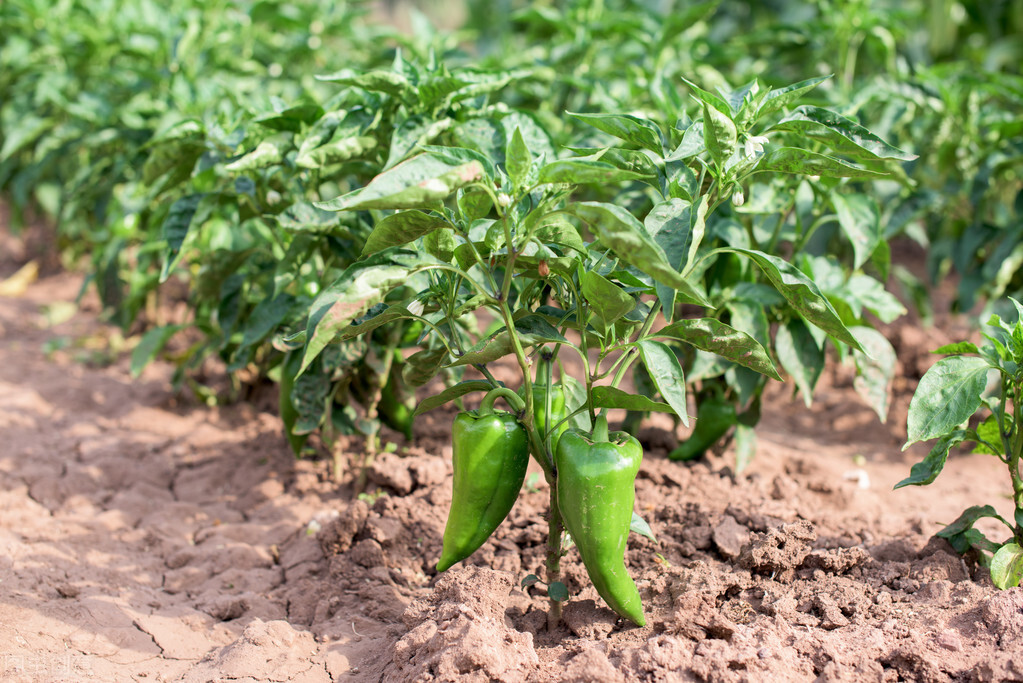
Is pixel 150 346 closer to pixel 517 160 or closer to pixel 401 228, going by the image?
pixel 401 228

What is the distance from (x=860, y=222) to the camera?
2.64 metres

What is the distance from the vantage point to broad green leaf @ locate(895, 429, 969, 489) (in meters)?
2.00

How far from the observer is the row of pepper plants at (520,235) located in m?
1.73

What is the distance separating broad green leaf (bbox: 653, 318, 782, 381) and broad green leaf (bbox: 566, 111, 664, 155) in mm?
429

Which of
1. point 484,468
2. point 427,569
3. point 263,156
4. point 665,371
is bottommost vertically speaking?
point 427,569

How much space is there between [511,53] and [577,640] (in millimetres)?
3937

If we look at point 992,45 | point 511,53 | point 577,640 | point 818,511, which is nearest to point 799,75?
point 511,53

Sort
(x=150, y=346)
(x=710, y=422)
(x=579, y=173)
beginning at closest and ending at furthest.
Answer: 1. (x=579, y=173)
2. (x=710, y=422)
3. (x=150, y=346)

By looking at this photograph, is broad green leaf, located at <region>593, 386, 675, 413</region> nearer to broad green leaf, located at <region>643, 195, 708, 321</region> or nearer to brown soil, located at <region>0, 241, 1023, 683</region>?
broad green leaf, located at <region>643, 195, 708, 321</region>

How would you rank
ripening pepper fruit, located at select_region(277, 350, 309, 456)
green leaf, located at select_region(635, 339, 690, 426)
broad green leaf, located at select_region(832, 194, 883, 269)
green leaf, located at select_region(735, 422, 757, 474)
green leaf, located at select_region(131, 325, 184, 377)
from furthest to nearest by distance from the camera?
green leaf, located at select_region(131, 325, 184, 377), green leaf, located at select_region(735, 422, 757, 474), ripening pepper fruit, located at select_region(277, 350, 309, 456), broad green leaf, located at select_region(832, 194, 883, 269), green leaf, located at select_region(635, 339, 690, 426)

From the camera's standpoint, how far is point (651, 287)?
1.81 m

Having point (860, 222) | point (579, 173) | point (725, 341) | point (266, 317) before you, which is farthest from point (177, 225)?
point (860, 222)

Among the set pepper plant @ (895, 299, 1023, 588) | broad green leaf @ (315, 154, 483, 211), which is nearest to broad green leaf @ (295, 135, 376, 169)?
A: broad green leaf @ (315, 154, 483, 211)

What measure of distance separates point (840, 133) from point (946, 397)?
0.69 metres
